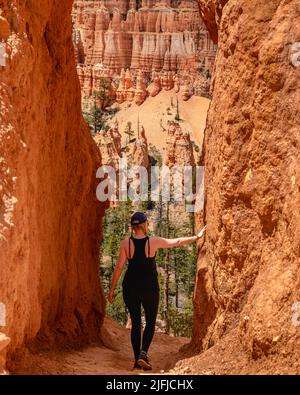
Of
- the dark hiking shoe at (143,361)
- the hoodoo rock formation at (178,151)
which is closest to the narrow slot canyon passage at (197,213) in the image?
the dark hiking shoe at (143,361)

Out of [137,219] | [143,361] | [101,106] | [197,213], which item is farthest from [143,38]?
[143,361]

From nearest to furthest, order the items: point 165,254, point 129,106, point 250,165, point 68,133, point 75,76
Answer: point 250,165 < point 68,133 < point 75,76 < point 165,254 < point 129,106

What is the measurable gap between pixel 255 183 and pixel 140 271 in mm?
1526

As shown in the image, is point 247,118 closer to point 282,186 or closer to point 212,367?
point 282,186

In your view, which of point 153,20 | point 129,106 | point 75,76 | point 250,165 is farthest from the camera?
point 153,20

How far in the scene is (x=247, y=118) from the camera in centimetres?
798

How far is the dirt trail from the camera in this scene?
733 centimetres

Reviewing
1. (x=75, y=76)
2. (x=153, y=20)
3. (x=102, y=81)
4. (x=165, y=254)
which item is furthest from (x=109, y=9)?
(x=75, y=76)

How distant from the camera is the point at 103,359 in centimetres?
927

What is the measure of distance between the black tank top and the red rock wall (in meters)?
0.76

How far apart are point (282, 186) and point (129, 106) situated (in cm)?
7695

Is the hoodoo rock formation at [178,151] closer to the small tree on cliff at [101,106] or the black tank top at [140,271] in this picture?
the small tree on cliff at [101,106]

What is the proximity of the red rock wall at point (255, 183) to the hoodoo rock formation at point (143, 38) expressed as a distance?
7989 cm

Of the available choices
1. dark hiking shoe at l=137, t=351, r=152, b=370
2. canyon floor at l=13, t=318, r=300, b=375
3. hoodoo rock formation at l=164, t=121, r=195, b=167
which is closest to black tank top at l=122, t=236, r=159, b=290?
dark hiking shoe at l=137, t=351, r=152, b=370
